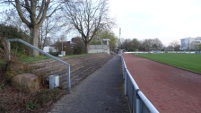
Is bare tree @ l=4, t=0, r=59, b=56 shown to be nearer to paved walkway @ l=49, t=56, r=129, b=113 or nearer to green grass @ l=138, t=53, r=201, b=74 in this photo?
paved walkway @ l=49, t=56, r=129, b=113

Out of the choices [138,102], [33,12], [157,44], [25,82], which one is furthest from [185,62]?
[157,44]

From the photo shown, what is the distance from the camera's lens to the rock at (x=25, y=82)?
766 cm

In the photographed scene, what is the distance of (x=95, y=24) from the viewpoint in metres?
48.3

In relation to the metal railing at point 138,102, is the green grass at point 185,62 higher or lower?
lower

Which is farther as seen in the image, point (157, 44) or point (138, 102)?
point (157, 44)

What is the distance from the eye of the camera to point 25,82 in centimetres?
770

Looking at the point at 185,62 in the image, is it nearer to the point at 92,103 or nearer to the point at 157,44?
the point at 92,103

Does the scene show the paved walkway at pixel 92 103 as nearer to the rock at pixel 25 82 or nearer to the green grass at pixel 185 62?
the rock at pixel 25 82

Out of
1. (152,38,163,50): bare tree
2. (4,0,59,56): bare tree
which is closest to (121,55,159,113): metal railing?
(4,0,59,56): bare tree

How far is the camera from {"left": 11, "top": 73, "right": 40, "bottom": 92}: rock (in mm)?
7656

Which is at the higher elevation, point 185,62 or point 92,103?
point 92,103

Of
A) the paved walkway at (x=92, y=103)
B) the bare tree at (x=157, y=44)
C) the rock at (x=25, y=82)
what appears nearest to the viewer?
the paved walkway at (x=92, y=103)

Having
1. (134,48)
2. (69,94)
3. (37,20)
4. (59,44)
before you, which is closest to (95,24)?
(59,44)

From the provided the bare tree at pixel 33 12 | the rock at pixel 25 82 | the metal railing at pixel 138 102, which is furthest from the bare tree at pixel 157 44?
the metal railing at pixel 138 102
